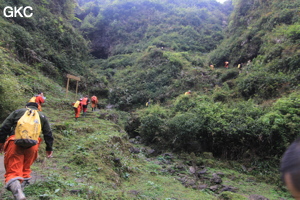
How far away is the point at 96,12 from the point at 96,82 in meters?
32.4

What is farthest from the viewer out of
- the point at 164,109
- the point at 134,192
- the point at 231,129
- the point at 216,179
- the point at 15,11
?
the point at 15,11

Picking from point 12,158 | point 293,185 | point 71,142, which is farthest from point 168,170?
point 293,185

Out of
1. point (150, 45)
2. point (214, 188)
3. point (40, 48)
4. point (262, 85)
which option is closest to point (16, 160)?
point (214, 188)

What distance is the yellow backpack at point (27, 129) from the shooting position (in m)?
2.94

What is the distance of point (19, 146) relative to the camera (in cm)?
303

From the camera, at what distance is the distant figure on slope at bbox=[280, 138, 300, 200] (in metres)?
1.12

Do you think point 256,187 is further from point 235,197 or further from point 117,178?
point 117,178

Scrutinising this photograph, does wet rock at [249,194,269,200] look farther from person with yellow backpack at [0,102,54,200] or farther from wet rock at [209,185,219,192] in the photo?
person with yellow backpack at [0,102,54,200]

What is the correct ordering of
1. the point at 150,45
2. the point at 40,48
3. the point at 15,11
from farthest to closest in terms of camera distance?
the point at 150,45 → the point at 15,11 → the point at 40,48

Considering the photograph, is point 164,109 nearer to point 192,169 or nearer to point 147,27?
point 192,169

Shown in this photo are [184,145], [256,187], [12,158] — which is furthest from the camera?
[184,145]

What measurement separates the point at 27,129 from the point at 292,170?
3292 millimetres

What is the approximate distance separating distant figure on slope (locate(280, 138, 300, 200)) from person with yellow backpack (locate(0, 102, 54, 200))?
307 centimetres

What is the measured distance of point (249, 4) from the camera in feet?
89.3
